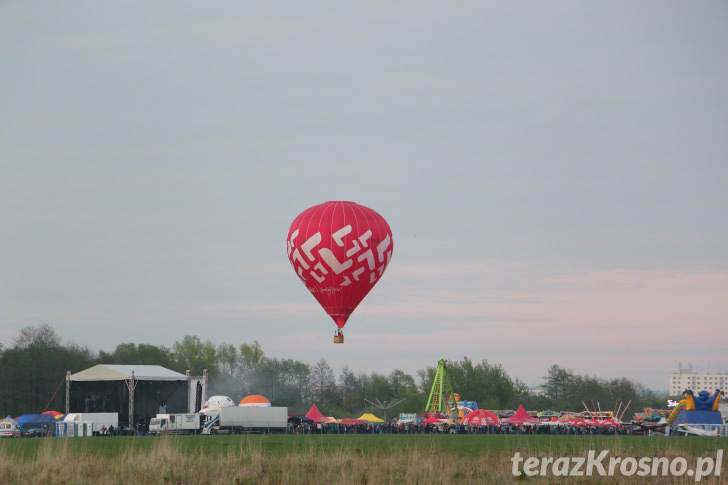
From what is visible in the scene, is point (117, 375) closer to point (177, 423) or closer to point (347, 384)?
point (177, 423)

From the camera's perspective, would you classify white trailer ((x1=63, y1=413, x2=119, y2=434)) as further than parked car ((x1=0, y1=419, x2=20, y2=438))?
No

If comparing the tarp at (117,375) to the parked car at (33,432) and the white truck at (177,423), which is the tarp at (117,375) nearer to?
the parked car at (33,432)

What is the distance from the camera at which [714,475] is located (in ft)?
80.3

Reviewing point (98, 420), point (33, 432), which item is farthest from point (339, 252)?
point (33, 432)

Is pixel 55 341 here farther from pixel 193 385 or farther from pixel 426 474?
pixel 426 474

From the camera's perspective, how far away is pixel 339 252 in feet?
201

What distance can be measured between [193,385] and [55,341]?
49.0m

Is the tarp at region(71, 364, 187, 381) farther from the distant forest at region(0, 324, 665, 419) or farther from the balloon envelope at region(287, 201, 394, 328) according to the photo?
the distant forest at region(0, 324, 665, 419)

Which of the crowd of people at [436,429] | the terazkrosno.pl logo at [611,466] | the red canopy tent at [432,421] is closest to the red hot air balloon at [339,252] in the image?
the crowd of people at [436,429]

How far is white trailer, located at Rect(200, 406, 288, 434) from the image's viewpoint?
64.0 m

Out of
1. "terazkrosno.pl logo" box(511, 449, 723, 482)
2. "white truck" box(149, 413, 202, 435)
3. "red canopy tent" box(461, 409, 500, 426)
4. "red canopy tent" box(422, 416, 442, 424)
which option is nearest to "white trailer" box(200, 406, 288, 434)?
"white truck" box(149, 413, 202, 435)

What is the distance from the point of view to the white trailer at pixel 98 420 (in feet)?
207

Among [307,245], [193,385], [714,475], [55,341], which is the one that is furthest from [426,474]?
[55,341]

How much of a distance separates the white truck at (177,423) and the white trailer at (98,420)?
3.36m
